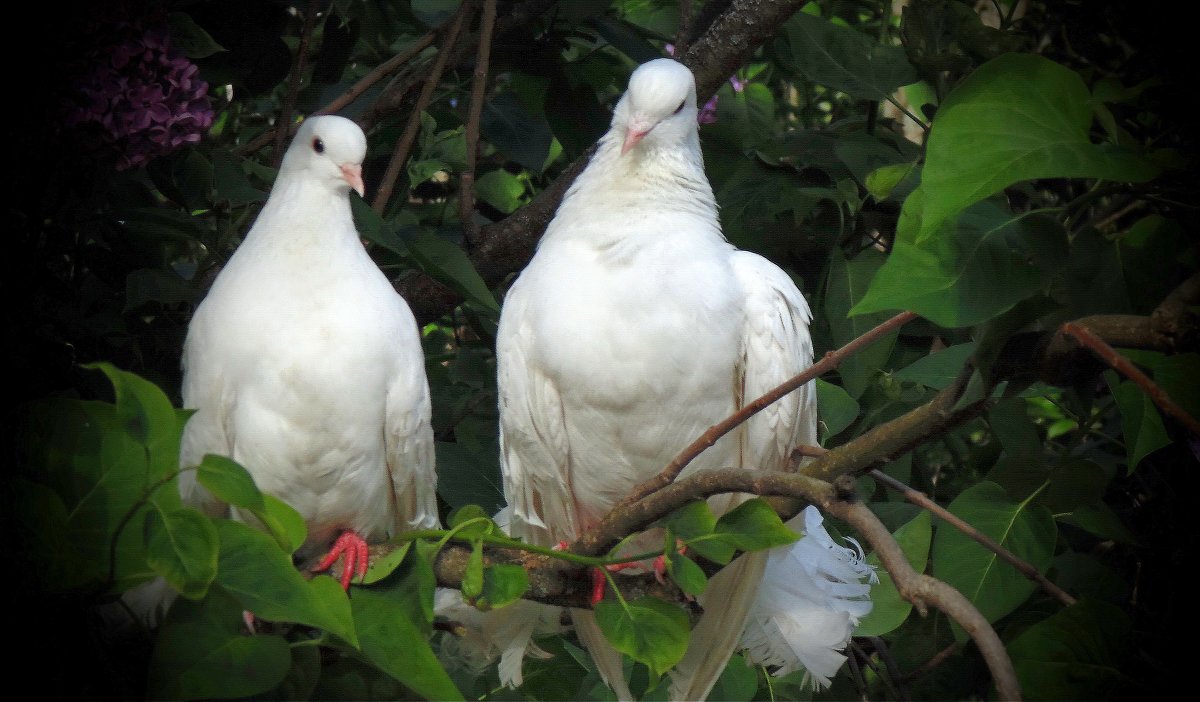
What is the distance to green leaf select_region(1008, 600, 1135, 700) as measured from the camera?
1477mm

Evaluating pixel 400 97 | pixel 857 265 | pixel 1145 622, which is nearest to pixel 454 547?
pixel 857 265

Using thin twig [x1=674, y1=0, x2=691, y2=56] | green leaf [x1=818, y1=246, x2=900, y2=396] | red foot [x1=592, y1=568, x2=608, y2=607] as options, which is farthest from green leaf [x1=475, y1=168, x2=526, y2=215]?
red foot [x1=592, y1=568, x2=608, y2=607]

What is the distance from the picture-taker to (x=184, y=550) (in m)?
1.42

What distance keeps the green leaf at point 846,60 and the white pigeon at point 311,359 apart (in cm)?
127

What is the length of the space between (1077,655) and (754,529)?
462 millimetres

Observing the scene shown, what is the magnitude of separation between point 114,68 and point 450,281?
761 millimetres

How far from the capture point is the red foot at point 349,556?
2082mm

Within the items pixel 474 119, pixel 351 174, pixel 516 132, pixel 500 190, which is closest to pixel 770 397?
pixel 351 174

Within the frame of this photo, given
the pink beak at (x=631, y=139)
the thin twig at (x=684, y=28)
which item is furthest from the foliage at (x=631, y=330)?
the pink beak at (x=631, y=139)

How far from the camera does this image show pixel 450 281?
2.48 metres

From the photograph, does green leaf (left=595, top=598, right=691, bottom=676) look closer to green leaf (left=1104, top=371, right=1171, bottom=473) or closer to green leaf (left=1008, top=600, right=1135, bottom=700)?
green leaf (left=1008, top=600, right=1135, bottom=700)

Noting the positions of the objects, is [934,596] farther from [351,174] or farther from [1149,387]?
[351,174]

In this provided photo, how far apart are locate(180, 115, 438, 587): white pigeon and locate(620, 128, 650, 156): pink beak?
0.54 metres

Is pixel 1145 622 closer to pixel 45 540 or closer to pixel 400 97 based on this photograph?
pixel 400 97
